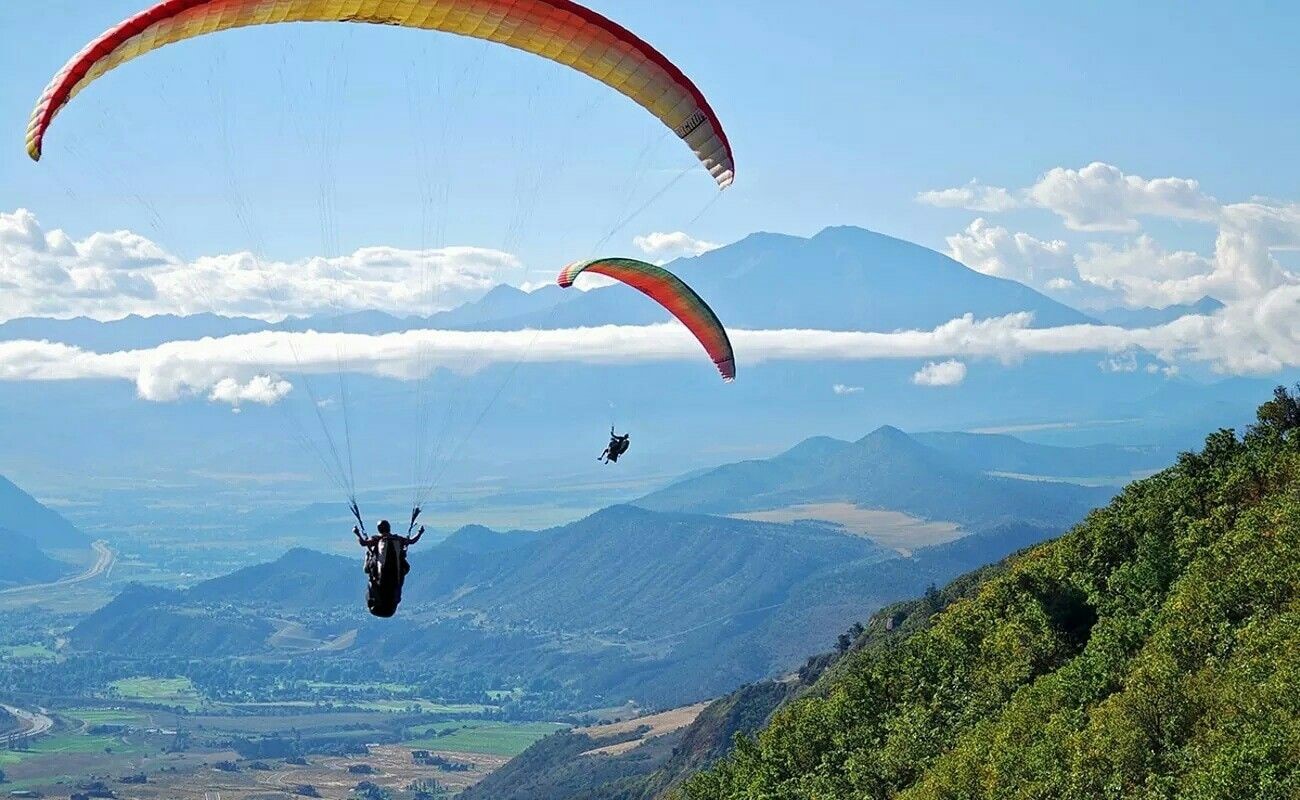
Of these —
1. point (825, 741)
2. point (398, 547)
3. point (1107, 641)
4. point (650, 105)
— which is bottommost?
point (825, 741)

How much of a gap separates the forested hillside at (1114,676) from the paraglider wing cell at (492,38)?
1970 centimetres

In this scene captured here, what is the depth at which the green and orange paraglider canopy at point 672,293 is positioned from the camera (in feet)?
197

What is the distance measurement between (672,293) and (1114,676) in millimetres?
22918

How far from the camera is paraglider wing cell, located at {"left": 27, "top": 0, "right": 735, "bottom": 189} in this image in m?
32.0

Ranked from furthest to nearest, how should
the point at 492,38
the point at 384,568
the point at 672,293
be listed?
1. the point at 672,293
2. the point at 492,38
3. the point at 384,568

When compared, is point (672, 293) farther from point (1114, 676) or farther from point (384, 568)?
point (384, 568)

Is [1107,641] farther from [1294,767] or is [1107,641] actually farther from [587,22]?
[587,22]

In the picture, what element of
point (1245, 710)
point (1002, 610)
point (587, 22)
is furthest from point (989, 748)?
point (587, 22)

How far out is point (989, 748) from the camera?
161 feet

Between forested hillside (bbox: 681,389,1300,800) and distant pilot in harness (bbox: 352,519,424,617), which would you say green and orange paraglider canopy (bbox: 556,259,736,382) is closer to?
forested hillside (bbox: 681,389,1300,800)

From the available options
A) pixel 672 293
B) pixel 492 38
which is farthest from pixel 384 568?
pixel 672 293

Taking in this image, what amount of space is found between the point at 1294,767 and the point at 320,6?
29.1 meters

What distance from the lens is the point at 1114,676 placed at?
49656mm

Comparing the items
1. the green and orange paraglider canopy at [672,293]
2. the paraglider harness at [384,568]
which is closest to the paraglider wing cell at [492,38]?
the paraglider harness at [384,568]
